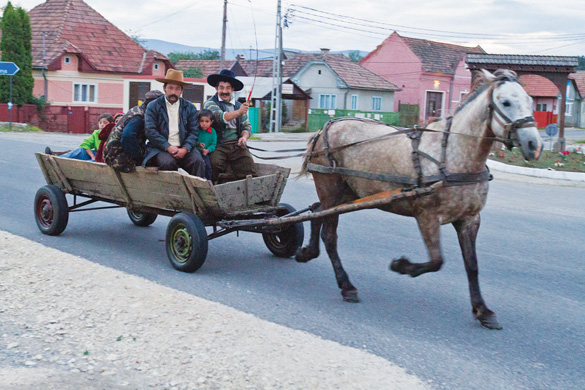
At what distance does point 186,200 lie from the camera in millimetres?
7047

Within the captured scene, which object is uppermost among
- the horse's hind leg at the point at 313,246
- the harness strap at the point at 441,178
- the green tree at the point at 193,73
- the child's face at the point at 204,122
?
the green tree at the point at 193,73

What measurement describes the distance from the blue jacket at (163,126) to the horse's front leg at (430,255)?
114 inches

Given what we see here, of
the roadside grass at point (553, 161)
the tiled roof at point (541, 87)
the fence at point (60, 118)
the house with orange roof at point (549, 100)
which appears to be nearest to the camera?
the roadside grass at point (553, 161)

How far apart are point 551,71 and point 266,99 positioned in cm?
2520

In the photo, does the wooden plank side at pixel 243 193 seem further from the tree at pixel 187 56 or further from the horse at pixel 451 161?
the tree at pixel 187 56

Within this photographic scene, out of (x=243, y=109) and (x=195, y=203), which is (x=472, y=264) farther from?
(x=243, y=109)

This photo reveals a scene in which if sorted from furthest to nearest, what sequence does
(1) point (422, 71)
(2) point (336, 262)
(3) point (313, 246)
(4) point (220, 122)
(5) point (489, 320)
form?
(1) point (422, 71), (4) point (220, 122), (3) point (313, 246), (2) point (336, 262), (5) point (489, 320)

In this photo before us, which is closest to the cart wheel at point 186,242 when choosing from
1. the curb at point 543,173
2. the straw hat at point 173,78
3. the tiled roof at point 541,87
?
the straw hat at point 173,78

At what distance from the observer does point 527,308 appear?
20.1 ft

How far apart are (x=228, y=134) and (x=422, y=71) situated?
52625mm

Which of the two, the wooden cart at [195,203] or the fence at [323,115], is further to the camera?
the fence at [323,115]

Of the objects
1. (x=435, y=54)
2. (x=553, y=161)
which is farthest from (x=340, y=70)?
(x=553, y=161)

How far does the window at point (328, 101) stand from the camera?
53.7m

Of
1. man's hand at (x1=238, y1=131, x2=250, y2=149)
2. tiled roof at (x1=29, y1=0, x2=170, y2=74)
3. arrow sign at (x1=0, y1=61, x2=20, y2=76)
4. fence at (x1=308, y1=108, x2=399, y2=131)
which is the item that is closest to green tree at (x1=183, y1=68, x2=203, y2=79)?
tiled roof at (x1=29, y1=0, x2=170, y2=74)
